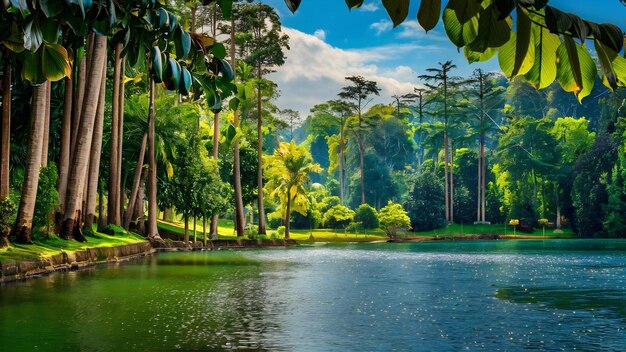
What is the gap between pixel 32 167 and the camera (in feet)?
67.4

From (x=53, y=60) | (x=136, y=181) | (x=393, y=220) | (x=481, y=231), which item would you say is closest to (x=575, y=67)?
(x=53, y=60)

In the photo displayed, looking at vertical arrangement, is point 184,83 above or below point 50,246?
above

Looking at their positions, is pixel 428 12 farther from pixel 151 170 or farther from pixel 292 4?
pixel 151 170

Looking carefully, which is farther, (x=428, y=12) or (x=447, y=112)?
(x=447, y=112)

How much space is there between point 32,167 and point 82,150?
4.51 metres

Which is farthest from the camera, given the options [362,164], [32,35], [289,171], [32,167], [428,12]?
[362,164]

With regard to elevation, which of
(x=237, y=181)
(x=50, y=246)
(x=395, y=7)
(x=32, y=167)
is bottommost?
(x=50, y=246)

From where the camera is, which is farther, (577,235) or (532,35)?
(577,235)

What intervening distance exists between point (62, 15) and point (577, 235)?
3204 inches

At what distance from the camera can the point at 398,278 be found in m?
22.6

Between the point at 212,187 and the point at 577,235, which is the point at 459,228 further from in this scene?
the point at 212,187

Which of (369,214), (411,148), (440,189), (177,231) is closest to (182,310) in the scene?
(177,231)

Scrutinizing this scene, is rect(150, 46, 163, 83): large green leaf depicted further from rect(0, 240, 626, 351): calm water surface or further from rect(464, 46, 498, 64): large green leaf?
rect(0, 240, 626, 351): calm water surface

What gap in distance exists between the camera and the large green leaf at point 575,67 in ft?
5.27
